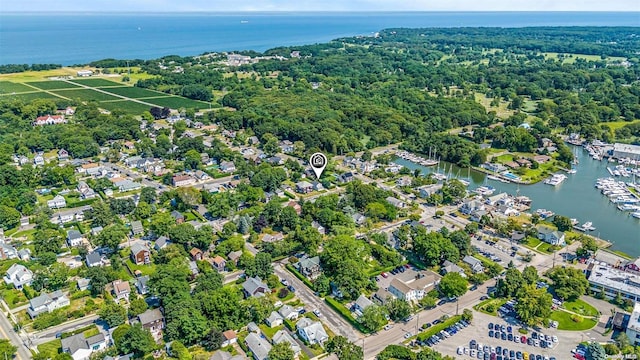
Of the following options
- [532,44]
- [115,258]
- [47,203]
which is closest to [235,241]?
[115,258]

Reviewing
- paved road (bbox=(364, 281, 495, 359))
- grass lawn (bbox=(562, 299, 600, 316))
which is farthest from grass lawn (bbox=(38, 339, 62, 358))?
grass lawn (bbox=(562, 299, 600, 316))

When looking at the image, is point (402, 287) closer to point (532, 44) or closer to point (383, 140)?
point (383, 140)

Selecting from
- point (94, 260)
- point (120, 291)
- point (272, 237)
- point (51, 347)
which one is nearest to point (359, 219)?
point (272, 237)

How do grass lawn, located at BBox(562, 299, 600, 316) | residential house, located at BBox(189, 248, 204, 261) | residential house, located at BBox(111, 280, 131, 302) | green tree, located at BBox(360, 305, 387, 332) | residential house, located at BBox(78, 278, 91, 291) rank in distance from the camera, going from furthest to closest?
residential house, located at BBox(189, 248, 204, 261) → residential house, located at BBox(78, 278, 91, 291) → residential house, located at BBox(111, 280, 131, 302) → grass lawn, located at BBox(562, 299, 600, 316) → green tree, located at BBox(360, 305, 387, 332)

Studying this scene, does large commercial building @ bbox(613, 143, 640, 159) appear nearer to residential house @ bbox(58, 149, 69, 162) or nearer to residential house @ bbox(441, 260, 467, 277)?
residential house @ bbox(441, 260, 467, 277)

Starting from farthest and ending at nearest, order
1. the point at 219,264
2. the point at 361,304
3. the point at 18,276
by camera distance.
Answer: the point at 219,264, the point at 18,276, the point at 361,304

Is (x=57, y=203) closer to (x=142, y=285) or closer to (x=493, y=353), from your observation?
(x=142, y=285)
